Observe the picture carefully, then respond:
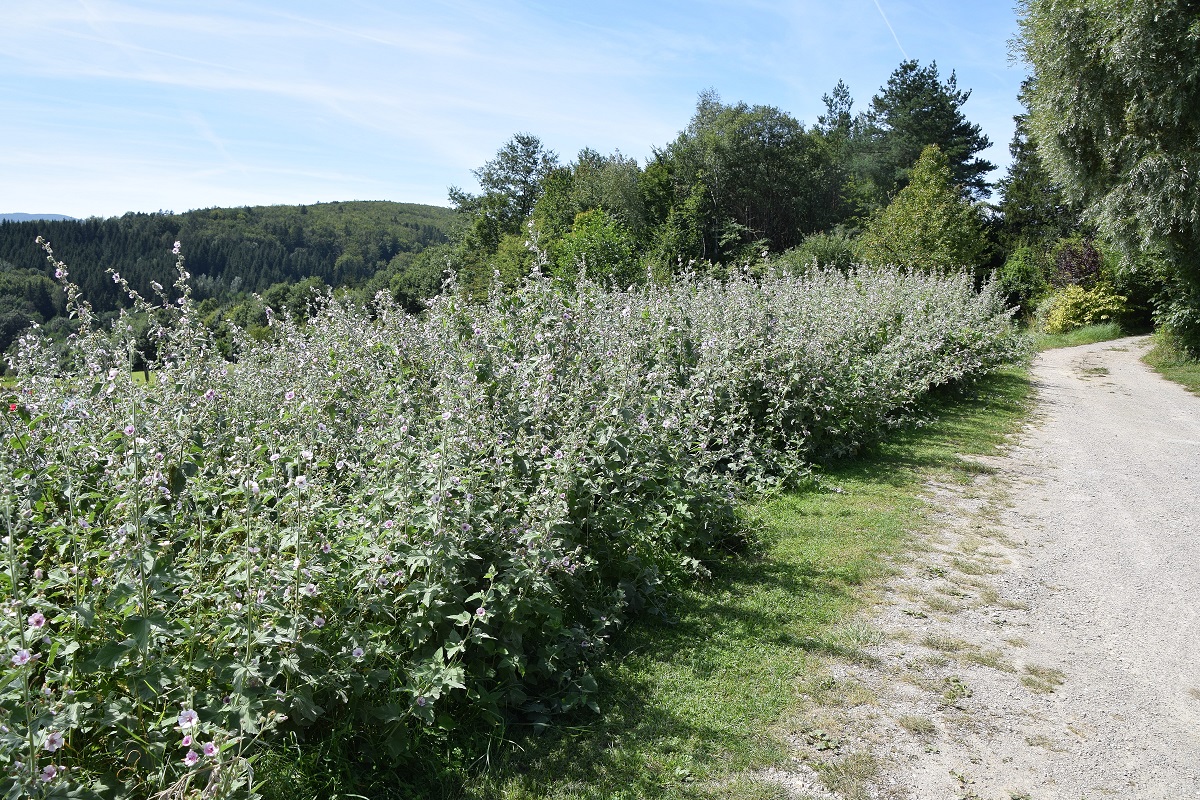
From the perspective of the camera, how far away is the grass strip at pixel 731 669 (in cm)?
296

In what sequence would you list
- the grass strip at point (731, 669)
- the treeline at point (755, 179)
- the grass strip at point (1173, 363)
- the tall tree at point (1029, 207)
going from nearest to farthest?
1. the grass strip at point (731, 669)
2. the grass strip at point (1173, 363)
3. the tall tree at point (1029, 207)
4. the treeline at point (755, 179)

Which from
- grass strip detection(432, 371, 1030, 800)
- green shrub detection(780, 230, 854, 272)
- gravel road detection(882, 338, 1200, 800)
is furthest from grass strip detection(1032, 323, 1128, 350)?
grass strip detection(432, 371, 1030, 800)

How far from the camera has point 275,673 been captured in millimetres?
2375

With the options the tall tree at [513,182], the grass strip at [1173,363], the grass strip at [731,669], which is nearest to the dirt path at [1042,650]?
the grass strip at [731,669]

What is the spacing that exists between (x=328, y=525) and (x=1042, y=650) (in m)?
3.93

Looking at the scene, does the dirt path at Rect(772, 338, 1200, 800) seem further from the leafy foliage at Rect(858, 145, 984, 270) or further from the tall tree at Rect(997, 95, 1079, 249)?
the tall tree at Rect(997, 95, 1079, 249)

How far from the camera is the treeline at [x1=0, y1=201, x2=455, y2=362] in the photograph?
7.54 meters

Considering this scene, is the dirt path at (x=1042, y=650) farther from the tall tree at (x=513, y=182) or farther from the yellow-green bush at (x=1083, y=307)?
the tall tree at (x=513, y=182)

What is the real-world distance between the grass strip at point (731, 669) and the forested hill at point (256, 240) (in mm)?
3933

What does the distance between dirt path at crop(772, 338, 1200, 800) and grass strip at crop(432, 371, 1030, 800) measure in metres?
0.25

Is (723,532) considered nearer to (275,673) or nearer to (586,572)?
(586,572)

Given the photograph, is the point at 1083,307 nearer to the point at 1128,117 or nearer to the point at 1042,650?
the point at 1128,117

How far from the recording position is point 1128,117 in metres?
14.7

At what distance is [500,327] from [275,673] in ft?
11.4
